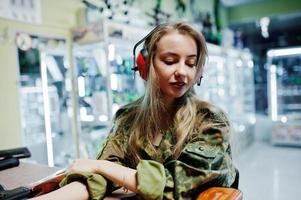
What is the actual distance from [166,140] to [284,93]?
514 centimetres

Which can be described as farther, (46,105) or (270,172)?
(270,172)

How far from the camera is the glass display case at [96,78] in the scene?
2.72 meters

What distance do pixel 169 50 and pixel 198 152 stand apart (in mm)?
393

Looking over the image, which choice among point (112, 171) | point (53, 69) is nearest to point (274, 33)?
point (53, 69)

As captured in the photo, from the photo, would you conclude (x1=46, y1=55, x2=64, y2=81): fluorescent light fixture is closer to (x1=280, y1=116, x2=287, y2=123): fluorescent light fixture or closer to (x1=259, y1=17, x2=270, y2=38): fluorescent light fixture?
(x1=280, y1=116, x2=287, y2=123): fluorescent light fixture

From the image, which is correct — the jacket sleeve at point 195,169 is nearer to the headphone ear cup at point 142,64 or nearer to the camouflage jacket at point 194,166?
the camouflage jacket at point 194,166

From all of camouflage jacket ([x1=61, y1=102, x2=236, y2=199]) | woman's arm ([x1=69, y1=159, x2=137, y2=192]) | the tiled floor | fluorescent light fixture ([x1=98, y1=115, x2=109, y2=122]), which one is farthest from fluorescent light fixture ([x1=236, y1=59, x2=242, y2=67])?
woman's arm ([x1=69, y1=159, x2=137, y2=192])

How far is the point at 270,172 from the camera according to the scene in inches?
158

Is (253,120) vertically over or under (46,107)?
under

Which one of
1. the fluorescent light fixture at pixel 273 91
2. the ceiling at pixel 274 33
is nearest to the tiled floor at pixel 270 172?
the fluorescent light fixture at pixel 273 91

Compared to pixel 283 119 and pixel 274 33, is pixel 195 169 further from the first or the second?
pixel 274 33

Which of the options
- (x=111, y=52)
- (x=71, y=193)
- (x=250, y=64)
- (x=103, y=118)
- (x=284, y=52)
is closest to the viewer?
(x=71, y=193)

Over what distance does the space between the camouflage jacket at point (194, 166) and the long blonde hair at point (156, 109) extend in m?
0.04

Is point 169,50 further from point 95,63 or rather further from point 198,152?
point 95,63
